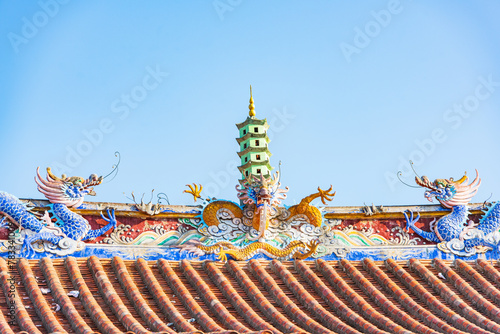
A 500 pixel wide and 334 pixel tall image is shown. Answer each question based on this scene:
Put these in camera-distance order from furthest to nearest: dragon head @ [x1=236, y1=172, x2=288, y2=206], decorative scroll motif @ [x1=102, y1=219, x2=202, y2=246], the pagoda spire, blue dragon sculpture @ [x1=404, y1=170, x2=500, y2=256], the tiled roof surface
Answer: the pagoda spire < blue dragon sculpture @ [x1=404, y1=170, x2=500, y2=256] < dragon head @ [x1=236, y1=172, x2=288, y2=206] < decorative scroll motif @ [x1=102, y1=219, x2=202, y2=246] < the tiled roof surface

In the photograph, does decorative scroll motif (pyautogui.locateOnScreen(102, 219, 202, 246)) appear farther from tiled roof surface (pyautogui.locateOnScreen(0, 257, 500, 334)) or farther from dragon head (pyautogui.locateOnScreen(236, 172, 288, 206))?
dragon head (pyautogui.locateOnScreen(236, 172, 288, 206))

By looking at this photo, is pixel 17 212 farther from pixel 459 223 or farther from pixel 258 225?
pixel 459 223

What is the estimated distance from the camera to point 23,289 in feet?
A: 38.7

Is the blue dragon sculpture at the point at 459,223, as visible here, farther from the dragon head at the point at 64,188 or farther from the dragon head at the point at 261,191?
the dragon head at the point at 64,188

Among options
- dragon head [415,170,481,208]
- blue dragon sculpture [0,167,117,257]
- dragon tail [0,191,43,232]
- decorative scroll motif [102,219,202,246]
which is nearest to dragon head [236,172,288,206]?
decorative scroll motif [102,219,202,246]

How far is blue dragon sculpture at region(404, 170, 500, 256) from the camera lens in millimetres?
14172

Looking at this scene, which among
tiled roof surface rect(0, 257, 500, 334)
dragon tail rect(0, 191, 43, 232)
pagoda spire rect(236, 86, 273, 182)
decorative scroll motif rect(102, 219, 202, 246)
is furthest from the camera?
pagoda spire rect(236, 86, 273, 182)

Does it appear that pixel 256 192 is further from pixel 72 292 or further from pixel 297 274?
pixel 72 292

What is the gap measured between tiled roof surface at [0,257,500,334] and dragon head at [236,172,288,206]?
37.0 inches

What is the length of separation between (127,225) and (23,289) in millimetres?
2135

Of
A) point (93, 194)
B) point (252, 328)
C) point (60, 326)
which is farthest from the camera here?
point (93, 194)

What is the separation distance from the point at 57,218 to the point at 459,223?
238 inches

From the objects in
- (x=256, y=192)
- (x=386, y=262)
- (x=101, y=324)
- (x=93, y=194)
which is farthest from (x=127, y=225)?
(x=386, y=262)

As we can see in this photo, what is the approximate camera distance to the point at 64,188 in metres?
13.3
